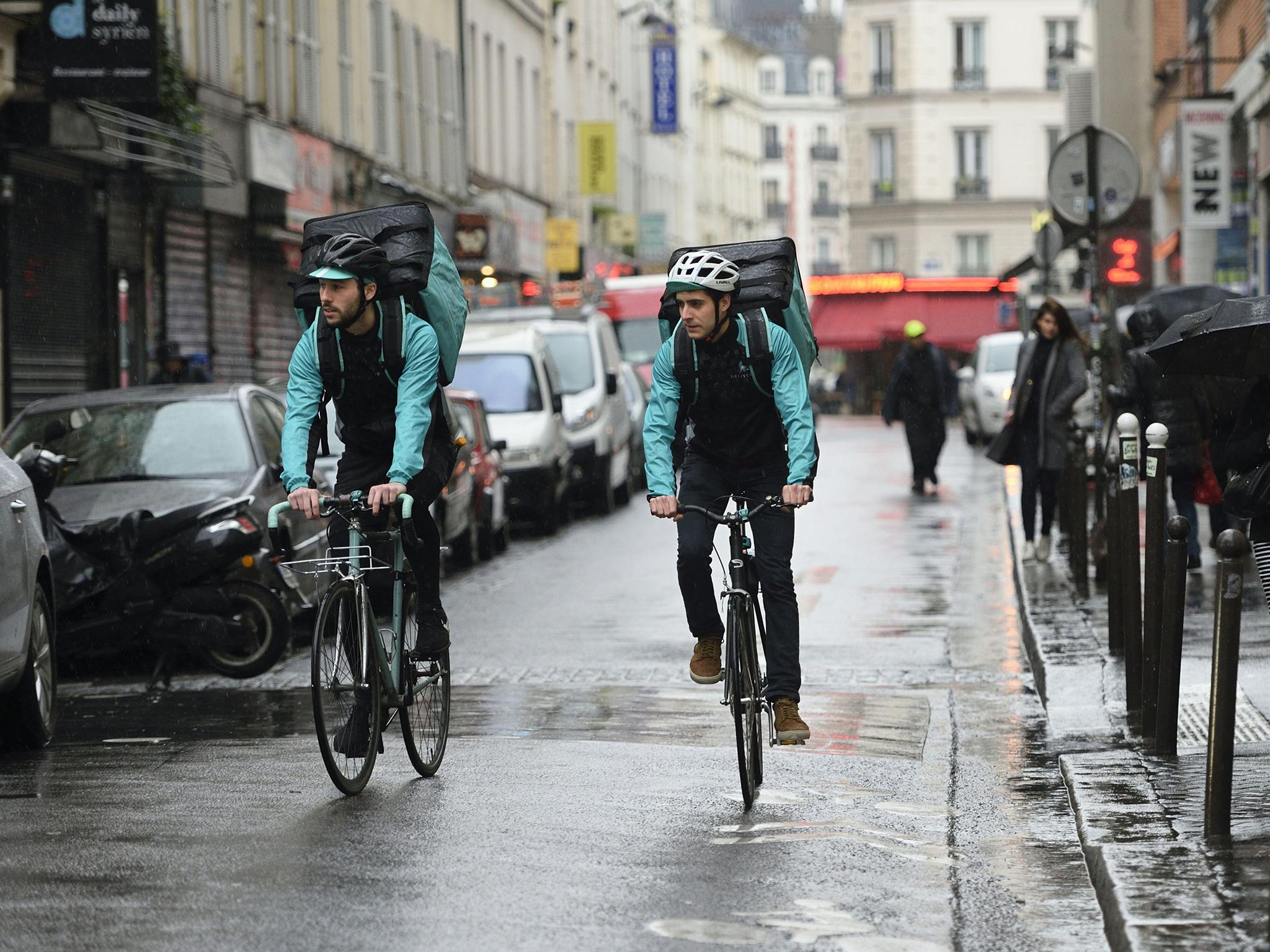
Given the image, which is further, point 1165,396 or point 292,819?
point 1165,396

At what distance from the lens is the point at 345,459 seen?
8.04 metres

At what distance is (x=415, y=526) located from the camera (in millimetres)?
8094

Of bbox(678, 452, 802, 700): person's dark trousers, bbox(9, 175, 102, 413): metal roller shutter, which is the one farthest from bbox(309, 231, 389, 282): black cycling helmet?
bbox(9, 175, 102, 413): metal roller shutter

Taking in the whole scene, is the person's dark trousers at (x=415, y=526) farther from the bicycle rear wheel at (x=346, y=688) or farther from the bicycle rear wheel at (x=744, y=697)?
the bicycle rear wheel at (x=744, y=697)

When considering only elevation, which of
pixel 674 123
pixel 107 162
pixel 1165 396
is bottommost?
pixel 1165 396

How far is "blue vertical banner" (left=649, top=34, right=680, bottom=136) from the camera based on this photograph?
66.8m

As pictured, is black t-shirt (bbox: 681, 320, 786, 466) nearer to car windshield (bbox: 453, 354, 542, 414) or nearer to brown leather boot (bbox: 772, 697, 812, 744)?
brown leather boot (bbox: 772, 697, 812, 744)

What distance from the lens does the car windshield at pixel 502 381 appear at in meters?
21.6

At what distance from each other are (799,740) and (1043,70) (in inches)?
2668

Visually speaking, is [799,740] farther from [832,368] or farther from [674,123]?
[832,368]

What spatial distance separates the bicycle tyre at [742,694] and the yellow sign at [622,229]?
4990 centimetres

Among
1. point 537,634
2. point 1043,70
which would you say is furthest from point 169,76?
point 1043,70

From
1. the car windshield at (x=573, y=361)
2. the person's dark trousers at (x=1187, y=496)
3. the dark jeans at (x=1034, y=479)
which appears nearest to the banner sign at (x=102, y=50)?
the car windshield at (x=573, y=361)

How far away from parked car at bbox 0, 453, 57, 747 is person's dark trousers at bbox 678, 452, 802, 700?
2.47 m
